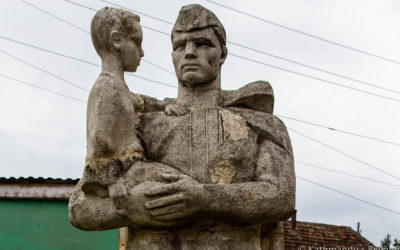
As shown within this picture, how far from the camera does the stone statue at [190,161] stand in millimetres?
6848

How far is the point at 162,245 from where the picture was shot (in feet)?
22.9

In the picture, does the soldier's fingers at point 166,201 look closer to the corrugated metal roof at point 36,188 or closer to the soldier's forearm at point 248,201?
the soldier's forearm at point 248,201

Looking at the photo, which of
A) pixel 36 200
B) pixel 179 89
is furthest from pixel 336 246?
pixel 179 89

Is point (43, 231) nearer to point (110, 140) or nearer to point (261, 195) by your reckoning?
point (110, 140)

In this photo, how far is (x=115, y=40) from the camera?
731 cm

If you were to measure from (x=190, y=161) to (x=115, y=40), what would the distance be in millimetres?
1365

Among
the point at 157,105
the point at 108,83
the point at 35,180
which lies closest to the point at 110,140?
the point at 108,83

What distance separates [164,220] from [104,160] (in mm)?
795

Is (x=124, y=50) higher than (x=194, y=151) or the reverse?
higher

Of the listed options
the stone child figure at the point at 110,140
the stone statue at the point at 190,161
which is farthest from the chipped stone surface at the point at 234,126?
the stone child figure at the point at 110,140

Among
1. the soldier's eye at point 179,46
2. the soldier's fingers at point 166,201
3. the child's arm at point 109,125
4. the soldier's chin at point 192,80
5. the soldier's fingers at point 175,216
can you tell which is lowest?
the soldier's fingers at point 175,216

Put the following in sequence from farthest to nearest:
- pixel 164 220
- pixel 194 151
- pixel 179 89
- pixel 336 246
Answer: pixel 336 246 < pixel 179 89 < pixel 194 151 < pixel 164 220

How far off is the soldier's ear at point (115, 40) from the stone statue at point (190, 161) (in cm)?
2

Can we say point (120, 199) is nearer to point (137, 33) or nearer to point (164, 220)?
point (164, 220)
